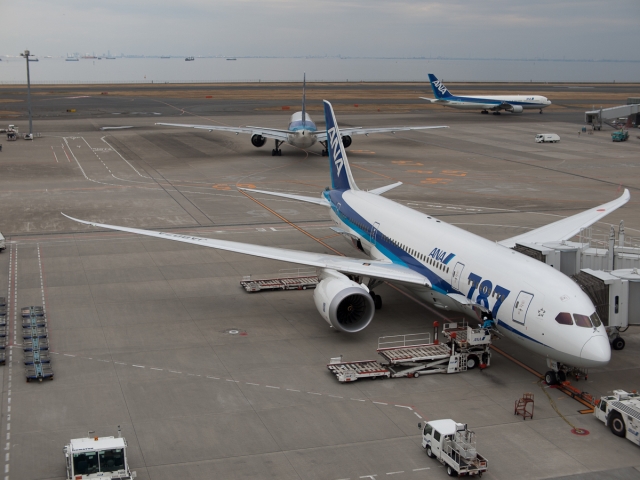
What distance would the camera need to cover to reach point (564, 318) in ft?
79.9

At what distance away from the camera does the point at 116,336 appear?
30953mm

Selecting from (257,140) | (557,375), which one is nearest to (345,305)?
(557,375)

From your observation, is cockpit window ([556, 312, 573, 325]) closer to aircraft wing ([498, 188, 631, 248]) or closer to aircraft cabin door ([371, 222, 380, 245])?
aircraft wing ([498, 188, 631, 248])

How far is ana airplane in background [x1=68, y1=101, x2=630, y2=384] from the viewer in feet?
80.4

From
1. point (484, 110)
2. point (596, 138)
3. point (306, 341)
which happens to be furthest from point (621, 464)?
point (484, 110)

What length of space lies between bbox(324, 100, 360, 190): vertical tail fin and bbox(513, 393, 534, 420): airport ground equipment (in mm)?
19128

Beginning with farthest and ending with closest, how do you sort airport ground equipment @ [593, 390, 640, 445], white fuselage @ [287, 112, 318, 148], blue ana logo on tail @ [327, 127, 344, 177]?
white fuselage @ [287, 112, 318, 148] → blue ana logo on tail @ [327, 127, 344, 177] → airport ground equipment @ [593, 390, 640, 445]

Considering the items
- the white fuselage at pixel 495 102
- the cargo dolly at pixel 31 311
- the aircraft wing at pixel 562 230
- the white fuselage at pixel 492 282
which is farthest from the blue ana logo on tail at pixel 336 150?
the white fuselage at pixel 495 102

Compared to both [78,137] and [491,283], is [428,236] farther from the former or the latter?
[78,137]

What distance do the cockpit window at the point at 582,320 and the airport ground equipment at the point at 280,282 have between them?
15.9m

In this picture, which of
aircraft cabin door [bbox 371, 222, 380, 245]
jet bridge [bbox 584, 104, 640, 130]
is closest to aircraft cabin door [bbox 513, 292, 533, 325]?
aircraft cabin door [bbox 371, 222, 380, 245]

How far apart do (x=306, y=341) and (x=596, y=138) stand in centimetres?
8425

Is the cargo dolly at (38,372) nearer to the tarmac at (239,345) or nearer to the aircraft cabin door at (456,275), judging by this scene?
the tarmac at (239,345)

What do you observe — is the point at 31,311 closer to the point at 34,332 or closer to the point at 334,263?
the point at 34,332
